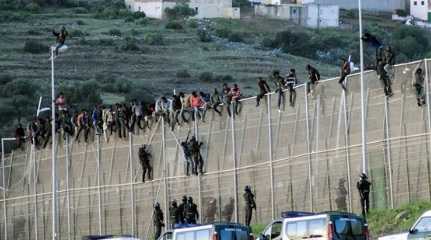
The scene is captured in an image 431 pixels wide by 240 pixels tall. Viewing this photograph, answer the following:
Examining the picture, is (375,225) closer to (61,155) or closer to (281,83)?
(281,83)

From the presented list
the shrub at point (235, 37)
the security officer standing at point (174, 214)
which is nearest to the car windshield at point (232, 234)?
the security officer standing at point (174, 214)

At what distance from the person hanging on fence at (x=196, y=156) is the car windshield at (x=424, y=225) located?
22143 mm

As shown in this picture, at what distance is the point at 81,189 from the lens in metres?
78.2

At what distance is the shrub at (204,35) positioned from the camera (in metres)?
180

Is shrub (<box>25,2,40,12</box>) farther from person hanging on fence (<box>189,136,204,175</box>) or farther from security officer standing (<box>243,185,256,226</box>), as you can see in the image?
security officer standing (<box>243,185,256,226</box>)

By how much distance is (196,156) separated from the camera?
69562 millimetres

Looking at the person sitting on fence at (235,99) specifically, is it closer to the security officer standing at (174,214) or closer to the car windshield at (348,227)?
the security officer standing at (174,214)

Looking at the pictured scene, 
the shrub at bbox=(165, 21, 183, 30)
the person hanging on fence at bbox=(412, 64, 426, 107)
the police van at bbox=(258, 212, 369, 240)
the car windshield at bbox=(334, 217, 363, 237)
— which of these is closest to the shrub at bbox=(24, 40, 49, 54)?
the shrub at bbox=(165, 21, 183, 30)

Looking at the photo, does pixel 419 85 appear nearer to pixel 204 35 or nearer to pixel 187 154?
pixel 187 154

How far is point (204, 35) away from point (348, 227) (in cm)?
13316

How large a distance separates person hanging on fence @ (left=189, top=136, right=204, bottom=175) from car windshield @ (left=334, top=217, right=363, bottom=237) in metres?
19.7

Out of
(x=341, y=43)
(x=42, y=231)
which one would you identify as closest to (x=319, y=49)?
(x=341, y=43)

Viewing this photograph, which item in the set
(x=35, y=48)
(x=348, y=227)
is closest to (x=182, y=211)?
(x=348, y=227)

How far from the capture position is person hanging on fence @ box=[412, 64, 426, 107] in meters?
58.8
